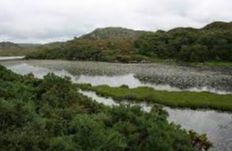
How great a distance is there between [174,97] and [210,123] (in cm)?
1895

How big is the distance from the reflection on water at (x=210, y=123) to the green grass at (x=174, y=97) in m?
3.16

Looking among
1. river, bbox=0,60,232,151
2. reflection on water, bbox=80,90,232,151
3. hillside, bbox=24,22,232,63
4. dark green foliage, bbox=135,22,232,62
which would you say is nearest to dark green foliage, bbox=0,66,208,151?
reflection on water, bbox=80,90,232,151

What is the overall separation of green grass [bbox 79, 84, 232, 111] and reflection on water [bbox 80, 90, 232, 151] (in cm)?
316

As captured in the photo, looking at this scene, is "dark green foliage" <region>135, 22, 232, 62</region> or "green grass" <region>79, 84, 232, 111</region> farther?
"dark green foliage" <region>135, 22, 232, 62</region>

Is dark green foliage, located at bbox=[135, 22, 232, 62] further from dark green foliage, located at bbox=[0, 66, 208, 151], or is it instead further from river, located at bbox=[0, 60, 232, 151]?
dark green foliage, located at bbox=[0, 66, 208, 151]

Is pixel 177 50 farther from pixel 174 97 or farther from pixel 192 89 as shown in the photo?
pixel 174 97

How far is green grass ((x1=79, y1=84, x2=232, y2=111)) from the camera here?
62625 mm

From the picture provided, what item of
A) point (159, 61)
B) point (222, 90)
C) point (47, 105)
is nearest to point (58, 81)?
point (47, 105)

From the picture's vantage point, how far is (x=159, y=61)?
167 m

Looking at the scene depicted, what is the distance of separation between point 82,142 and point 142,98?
42772 millimetres

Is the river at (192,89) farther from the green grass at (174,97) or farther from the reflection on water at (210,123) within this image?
the green grass at (174,97)

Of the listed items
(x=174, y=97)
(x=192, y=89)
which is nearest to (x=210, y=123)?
(x=174, y=97)

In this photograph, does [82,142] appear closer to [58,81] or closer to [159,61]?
[58,81]

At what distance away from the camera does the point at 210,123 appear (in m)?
50.2
